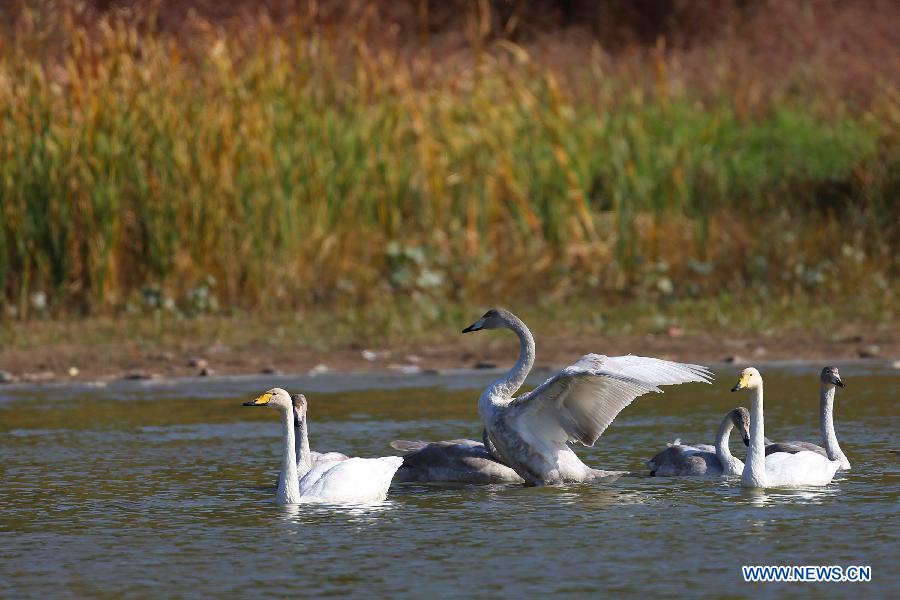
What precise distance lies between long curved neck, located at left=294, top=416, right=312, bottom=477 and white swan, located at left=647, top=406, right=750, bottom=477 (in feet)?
5.64

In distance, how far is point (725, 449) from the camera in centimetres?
895

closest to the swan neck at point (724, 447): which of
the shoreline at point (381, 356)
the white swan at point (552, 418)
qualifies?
the white swan at point (552, 418)

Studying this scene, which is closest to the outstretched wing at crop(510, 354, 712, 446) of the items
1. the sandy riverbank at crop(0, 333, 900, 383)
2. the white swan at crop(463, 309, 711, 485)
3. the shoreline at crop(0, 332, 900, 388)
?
the white swan at crop(463, 309, 711, 485)

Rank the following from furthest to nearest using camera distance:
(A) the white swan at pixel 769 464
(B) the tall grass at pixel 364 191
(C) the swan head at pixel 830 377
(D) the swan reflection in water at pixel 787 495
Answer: (B) the tall grass at pixel 364 191 → (C) the swan head at pixel 830 377 → (A) the white swan at pixel 769 464 → (D) the swan reflection in water at pixel 787 495

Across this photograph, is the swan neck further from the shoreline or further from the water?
the shoreline

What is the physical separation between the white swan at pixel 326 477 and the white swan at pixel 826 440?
6.69ft

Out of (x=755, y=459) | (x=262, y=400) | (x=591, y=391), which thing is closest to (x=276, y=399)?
(x=262, y=400)

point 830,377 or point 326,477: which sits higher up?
point 830,377

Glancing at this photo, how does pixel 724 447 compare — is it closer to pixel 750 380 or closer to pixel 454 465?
pixel 750 380

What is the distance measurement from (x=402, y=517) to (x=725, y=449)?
191cm

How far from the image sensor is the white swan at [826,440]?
29.3 feet

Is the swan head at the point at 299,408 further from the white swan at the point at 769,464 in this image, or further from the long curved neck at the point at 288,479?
the white swan at the point at 769,464

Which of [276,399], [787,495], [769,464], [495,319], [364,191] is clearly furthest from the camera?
[364,191]

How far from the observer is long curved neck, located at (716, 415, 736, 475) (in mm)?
8867
